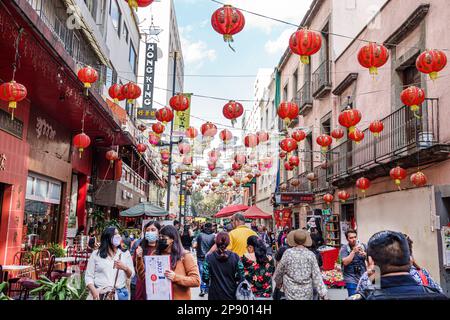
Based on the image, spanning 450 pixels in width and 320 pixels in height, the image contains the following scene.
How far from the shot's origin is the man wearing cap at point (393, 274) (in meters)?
2.44

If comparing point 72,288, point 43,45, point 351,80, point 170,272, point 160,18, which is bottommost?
point 72,288

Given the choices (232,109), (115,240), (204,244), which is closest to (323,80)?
(232,109)

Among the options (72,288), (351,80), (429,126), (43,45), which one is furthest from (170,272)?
(351,80)

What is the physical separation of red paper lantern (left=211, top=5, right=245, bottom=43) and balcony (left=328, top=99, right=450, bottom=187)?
5742 millimetres

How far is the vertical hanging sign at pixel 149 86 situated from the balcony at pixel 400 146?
44.4 feet

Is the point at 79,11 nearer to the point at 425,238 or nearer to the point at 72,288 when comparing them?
the point at 72,288

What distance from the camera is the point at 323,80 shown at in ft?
62.3

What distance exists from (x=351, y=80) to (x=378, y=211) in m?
5.72

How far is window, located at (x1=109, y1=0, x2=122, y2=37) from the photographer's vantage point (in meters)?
20.4

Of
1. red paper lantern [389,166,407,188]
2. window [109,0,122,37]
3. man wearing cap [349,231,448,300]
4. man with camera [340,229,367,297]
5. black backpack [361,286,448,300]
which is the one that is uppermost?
window [109,0,122,37]

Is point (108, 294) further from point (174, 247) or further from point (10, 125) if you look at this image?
point (10, 125)

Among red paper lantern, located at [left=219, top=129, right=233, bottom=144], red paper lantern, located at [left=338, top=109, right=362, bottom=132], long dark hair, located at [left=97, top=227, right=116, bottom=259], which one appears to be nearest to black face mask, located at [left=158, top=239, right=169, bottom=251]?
long dark hair, located at [left=97, top=227, right=116, bottom=259]

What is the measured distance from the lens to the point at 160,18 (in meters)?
44.8

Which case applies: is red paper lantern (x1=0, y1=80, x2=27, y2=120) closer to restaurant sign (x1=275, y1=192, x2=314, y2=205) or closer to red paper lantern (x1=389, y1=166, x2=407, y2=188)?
red paper lantern (x1=389, y1=166, x2=407, y2=188)
